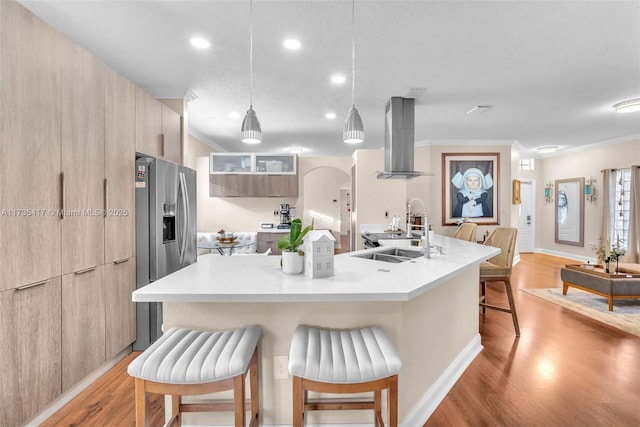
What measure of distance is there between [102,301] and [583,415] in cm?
339

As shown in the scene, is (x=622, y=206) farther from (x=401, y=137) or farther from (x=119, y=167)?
(x=119, y=167)

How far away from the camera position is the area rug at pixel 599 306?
3557 millimetres

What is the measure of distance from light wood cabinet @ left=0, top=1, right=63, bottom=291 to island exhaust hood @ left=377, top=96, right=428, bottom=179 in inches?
130

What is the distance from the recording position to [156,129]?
332 cm

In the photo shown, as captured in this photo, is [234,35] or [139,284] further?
[139,284]

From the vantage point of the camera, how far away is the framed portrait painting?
6758 millimetres

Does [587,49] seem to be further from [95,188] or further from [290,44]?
[95,188]

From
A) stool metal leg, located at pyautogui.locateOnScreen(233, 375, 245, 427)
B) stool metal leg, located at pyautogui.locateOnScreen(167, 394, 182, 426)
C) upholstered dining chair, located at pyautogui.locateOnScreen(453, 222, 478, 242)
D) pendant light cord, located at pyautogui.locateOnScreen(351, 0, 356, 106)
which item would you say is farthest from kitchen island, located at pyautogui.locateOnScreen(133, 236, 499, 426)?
upholstered dining chair, located at pyautogui.locateOnScreen(453, 222, 478, 242)

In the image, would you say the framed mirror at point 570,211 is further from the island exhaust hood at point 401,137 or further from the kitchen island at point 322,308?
the kitchen island at point 322,308

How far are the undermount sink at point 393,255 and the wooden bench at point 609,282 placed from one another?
2.95 m

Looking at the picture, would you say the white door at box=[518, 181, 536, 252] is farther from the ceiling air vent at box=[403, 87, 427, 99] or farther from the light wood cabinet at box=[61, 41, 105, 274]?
the light wood cabinet at box=[61, 41, 105, 274]

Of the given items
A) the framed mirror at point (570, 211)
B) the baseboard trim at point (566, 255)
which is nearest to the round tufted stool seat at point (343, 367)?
the baseboard trim at point (566, 255)

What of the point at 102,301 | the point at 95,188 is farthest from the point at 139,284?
the point at 95,188

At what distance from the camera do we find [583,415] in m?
2.01
